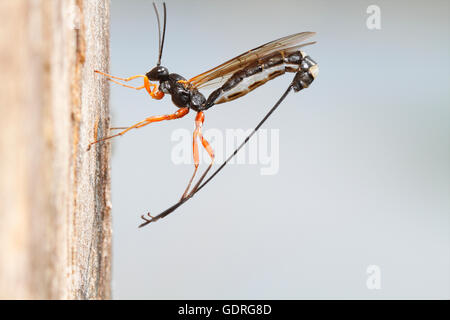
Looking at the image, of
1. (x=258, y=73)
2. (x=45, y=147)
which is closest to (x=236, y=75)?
(x=258, y=73)

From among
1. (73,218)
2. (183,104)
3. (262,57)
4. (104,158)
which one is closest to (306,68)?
(262,57)

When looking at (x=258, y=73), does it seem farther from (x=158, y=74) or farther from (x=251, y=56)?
(x=158, y=74)

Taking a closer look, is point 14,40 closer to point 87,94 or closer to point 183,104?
point 87,94

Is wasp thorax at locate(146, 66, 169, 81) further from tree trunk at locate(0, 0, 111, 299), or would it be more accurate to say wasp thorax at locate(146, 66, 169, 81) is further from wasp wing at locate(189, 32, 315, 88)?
tree trunk at locate(0, 0, 111, 299)

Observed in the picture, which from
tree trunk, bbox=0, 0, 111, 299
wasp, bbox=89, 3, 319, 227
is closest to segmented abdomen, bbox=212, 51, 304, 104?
wasp, bbox=89, 3, 319, 227
